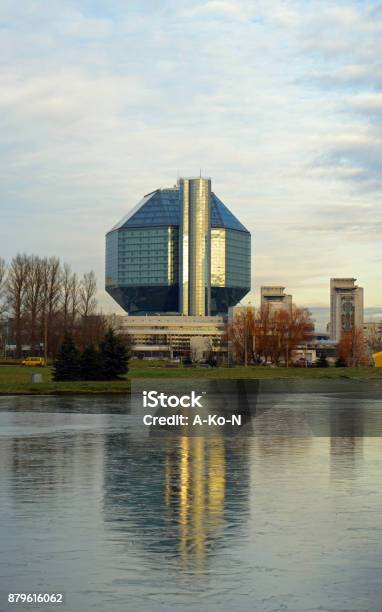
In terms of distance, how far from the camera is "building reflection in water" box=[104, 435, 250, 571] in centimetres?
1247

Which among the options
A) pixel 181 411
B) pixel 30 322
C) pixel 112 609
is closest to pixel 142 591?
pixel 112 609

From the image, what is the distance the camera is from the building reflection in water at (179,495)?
12.5m

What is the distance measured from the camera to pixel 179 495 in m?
16.3

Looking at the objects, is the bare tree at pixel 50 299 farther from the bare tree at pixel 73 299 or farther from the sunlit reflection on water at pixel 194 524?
the sunlit reflection on water at pixel 194 524

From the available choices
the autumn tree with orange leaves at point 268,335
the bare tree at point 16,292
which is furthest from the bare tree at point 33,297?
the autumn tree with orange leaves at point 268,335

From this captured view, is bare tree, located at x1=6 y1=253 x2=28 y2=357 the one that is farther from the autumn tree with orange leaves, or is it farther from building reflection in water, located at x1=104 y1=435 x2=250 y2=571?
building reflection in water, located at x1=104 y1=435 x2=250 y2=571

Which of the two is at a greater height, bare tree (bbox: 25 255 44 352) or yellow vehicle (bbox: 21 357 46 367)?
bare tree (bbox: 25 255 44 352)

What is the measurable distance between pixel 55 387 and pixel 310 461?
35265 mm

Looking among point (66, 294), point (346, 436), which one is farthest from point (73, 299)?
point (346, 436)

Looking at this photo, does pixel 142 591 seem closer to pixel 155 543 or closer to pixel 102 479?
pixel 155 543

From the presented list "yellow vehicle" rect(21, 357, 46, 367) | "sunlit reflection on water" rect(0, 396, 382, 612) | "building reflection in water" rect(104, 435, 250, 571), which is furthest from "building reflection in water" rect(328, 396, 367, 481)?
"yellow vehicle" rect(21, 357, 46, 367)

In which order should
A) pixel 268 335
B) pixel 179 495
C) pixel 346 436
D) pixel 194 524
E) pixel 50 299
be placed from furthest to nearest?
pixel 268 335 → pixel 50 299 → pixel 346 436 → pixel 179 495 → pixel 194 524

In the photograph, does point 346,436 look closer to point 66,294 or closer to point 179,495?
point 179,495

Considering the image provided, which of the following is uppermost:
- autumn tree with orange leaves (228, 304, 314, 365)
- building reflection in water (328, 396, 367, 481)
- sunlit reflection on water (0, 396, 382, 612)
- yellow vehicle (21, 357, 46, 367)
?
autumn tree with orange leaves (228, 304, 314, 365)
